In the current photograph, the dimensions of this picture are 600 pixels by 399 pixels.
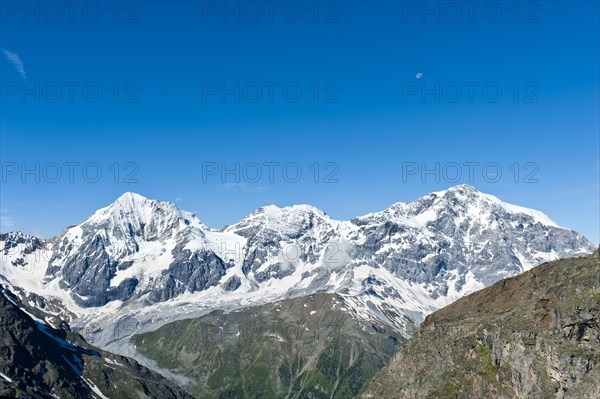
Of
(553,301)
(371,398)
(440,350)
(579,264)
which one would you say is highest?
(579,264)

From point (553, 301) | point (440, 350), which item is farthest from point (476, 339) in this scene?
point (553, 301)

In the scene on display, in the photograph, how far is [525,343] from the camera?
157 metres

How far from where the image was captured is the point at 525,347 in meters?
156

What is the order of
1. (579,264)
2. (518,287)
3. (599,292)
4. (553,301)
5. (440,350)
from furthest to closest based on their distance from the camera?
(518,287), (440,350), (579,264), (553,301), (599,292)

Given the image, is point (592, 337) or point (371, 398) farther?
point (371, 398)

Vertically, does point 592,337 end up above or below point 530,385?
above

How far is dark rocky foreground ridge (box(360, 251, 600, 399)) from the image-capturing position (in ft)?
472

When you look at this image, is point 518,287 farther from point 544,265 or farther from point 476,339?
point 476,339

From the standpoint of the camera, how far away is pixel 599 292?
15050 cm

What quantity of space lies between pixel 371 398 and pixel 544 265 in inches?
2718

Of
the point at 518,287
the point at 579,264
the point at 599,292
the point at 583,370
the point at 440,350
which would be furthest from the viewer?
the point at 518,287

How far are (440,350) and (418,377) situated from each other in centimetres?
1038

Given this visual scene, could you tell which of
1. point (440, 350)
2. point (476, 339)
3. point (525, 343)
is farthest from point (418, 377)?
point (525, 343)

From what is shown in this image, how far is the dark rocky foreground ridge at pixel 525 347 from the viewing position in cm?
14400
